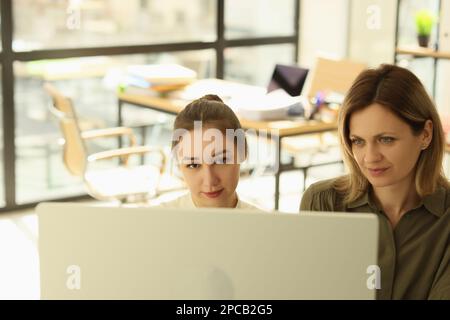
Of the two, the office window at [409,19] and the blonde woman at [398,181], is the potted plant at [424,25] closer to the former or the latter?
the office window at [409,19]

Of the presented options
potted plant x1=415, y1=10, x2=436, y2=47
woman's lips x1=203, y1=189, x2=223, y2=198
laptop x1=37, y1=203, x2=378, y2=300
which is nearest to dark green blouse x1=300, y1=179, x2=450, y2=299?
woman's lips x1=203, y1=189, x2=223, y2=198

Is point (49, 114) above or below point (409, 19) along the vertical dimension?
below

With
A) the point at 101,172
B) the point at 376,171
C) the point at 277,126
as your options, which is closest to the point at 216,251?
the point at 376,171

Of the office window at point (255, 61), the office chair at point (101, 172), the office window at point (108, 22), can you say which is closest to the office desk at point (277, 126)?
the office chair at point (101, 172)

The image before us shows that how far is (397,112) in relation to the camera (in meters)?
1.70

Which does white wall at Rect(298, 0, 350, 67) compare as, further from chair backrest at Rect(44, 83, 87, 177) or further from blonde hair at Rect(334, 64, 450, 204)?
blonde hair at Rect(334, 64, 450, 204)

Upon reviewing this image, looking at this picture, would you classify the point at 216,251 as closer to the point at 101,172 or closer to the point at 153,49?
the point at 101,172

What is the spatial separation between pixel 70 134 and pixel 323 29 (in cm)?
243

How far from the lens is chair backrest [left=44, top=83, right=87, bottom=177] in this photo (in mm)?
3971

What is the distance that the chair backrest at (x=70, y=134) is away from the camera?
3971mm

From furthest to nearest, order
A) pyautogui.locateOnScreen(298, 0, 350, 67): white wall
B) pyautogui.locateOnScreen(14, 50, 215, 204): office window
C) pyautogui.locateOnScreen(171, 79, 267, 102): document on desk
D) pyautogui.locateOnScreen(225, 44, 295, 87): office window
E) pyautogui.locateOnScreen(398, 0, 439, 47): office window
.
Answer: pyautogui.locateOnScreen(225, 44, 295, 87): office window, pyautogui.locateOnScreen(298, 0, 350, 67): white wall, pyautogui.locateOnScreen(398, 0, 439, 47): office window, pyautogui.locateOnScreen(14, 50, 215, 204): office window, pyautogui.locateOnScreen(171, 79, 267, 102): document on desk

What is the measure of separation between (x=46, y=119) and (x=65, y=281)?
405 centimetres

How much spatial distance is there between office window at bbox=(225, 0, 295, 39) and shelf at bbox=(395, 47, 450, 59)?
120cm

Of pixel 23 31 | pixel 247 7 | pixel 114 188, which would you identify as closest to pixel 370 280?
pixel 114 188
